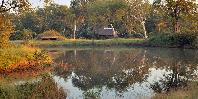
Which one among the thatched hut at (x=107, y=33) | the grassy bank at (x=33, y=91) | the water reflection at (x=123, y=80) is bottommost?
the water reflection at (x=123, y=80)

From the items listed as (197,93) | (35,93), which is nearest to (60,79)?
(35,93)

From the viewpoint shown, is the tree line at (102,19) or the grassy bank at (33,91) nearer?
the grassy bank at (33,91)

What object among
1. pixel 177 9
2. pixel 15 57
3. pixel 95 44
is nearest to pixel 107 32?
pixel 95 44

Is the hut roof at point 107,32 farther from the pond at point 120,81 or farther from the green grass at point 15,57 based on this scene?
the green grass at point 15,57

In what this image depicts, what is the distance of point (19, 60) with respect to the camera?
3812 cm

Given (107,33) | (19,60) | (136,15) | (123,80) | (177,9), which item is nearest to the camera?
(123,80)

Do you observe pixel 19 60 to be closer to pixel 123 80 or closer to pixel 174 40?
pixel 123 80

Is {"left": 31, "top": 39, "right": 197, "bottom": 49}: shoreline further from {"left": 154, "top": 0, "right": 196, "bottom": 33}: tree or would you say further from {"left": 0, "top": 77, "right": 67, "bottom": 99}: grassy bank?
{"left": 0, "top": 77, "right": 67, "bottom": 99}: grassy bank

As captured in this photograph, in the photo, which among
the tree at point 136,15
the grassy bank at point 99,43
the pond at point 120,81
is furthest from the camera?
the tree at point 136,15

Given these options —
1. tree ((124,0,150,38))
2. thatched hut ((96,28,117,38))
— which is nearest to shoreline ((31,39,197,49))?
thatched hut ((96,28,117,38))

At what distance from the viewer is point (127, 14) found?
383ft

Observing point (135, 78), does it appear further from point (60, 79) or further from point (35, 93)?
point (35, 93)

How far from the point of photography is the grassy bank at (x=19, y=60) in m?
35.2

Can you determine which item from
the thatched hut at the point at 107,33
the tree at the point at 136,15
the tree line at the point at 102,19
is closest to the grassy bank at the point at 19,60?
the tree line at the point at 102,19
